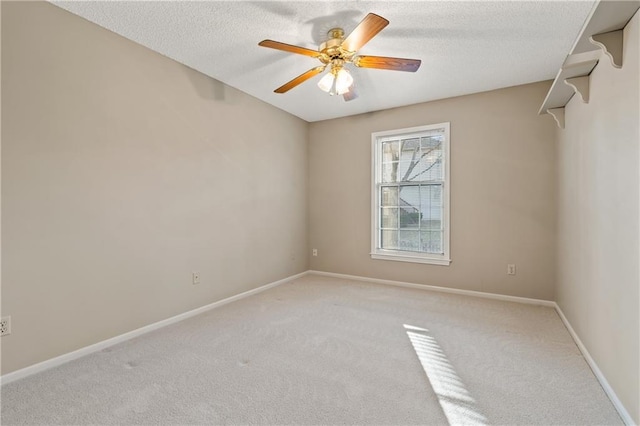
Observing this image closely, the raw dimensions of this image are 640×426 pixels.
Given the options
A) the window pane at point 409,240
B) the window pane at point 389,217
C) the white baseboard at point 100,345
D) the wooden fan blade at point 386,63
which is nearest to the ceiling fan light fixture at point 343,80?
the wooden fan blade at point 386,63

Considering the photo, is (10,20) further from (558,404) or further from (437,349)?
(558,404)

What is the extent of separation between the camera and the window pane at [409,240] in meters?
4.17

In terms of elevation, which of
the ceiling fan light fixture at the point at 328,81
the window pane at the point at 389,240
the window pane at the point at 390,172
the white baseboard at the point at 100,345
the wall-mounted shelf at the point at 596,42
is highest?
the ceiling fan light fixture at the point at 328,81

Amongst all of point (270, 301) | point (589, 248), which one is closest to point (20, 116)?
point (270, 301)

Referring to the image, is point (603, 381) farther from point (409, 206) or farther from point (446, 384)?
point (409, 206)

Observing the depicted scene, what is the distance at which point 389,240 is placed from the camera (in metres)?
4.40

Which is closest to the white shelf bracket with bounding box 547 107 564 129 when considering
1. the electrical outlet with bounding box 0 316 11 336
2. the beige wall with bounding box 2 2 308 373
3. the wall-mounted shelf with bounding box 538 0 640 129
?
the wall-mounted shelf with bounding box 538 0 640 129

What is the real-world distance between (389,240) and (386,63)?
267cm

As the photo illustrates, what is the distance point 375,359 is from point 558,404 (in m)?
1.06

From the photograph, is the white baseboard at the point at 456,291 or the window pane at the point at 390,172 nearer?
the white baseboard at the point at 456,291

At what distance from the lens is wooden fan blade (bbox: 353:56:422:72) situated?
2.21 metres

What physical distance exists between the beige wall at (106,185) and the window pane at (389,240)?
6.40 ft

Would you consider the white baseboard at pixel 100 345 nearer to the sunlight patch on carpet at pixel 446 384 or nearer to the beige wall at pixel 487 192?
the sunlight patch on carpet at pixel 446 384

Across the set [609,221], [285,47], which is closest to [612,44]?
[609,221]
